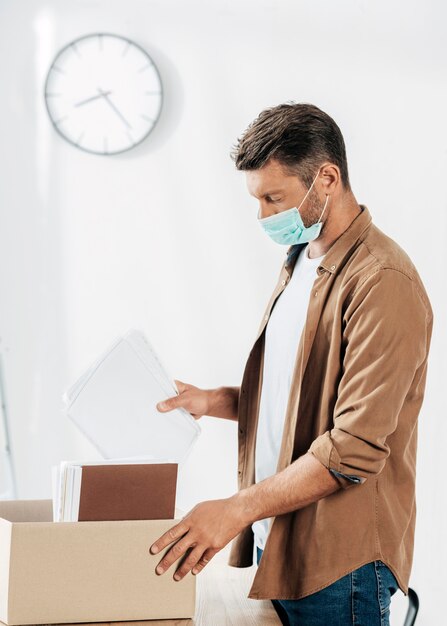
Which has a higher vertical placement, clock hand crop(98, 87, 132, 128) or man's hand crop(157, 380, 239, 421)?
clock hand crop(98, 87, 132, 128)

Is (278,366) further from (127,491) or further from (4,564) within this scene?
(4,564)

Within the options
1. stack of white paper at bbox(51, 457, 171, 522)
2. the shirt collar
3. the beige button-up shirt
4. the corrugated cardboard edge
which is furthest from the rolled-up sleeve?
the corrugated cardboard edge

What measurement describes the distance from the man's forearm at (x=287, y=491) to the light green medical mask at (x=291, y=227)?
444 millimetres

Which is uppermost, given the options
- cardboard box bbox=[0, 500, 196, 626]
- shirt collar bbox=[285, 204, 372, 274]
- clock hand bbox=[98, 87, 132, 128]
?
clock hand bbox=[98, 87, 132, 128]

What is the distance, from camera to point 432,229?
8.91 feet

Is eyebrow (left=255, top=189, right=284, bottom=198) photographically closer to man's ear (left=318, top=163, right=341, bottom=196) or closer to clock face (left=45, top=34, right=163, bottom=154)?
man's ear (left=318, top=163, right=341, bottom=196)

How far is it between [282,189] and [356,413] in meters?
0.47

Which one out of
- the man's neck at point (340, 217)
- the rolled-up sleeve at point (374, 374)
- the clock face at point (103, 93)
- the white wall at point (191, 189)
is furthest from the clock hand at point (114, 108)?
the rolled-up sleeve at point (374, 374)

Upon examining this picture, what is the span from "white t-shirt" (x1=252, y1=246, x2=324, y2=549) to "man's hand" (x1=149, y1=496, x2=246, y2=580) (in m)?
0.26

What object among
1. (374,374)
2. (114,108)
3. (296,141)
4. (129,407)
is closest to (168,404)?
(129,407)

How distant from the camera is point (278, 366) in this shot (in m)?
1.49

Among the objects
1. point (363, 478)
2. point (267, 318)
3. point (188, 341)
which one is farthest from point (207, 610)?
point (188, 341)

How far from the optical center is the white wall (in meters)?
2.71

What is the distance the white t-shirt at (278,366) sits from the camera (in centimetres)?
147
